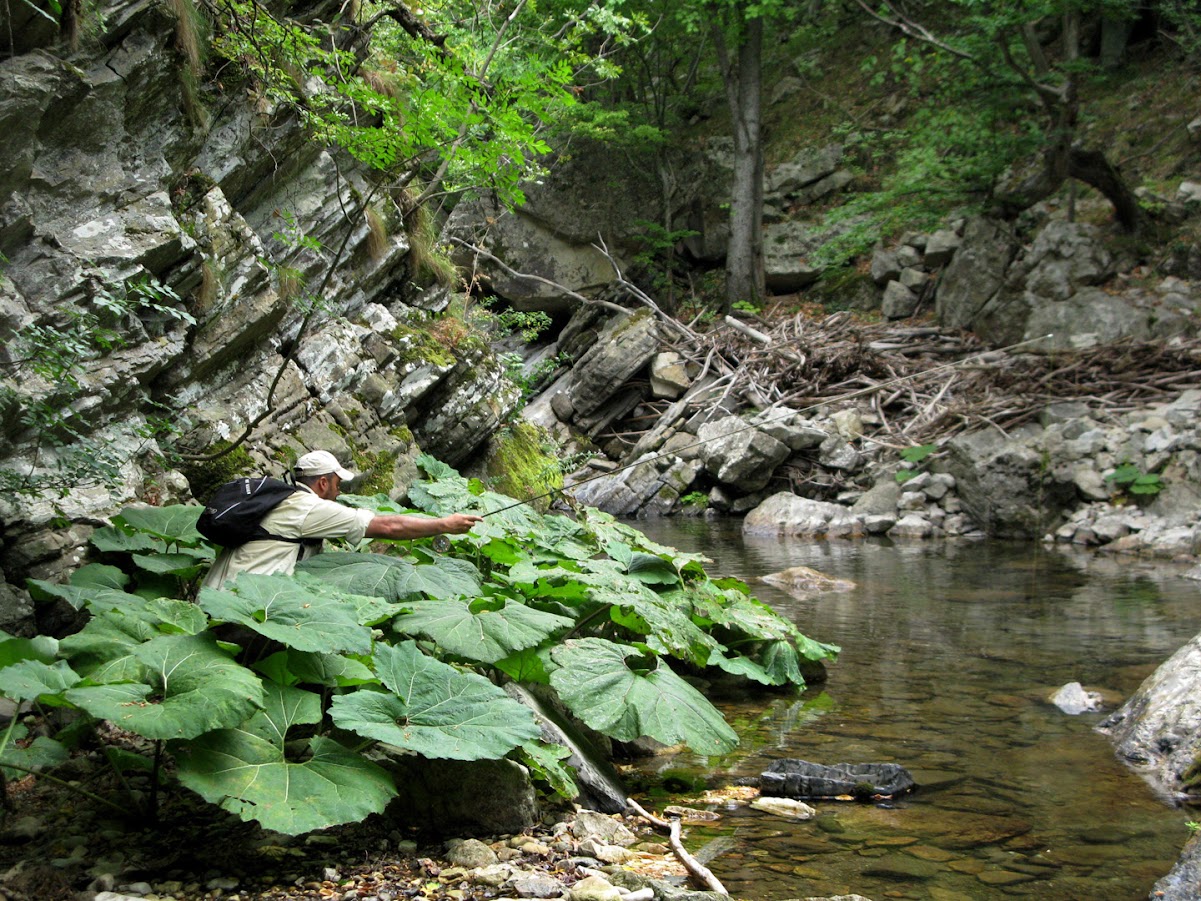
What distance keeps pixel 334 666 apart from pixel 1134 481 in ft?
41.1

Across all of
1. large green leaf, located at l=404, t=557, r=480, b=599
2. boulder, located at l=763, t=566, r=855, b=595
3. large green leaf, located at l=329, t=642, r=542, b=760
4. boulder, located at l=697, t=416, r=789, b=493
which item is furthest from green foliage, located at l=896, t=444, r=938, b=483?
large green leaf, located at l=329, t=642, r=542, b=760

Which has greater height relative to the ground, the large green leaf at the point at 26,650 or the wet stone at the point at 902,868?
the large green leaf at the point at 26,650

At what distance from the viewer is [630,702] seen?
365 centimetres

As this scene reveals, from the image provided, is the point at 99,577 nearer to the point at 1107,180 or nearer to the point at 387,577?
the point at 387,577

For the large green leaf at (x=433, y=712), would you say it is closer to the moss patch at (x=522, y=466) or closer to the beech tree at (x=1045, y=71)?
the moss patch at (x=522, y=466)

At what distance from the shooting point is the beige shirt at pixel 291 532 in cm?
407

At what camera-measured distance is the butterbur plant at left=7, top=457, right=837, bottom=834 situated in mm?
2707

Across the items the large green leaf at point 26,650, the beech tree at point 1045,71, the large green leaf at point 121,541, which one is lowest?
the large green leaf at point 121,541

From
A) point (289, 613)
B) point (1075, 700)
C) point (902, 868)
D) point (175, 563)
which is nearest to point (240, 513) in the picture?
point (175, 563)

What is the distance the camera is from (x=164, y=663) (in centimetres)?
285

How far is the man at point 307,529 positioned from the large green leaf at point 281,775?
43.6 inches

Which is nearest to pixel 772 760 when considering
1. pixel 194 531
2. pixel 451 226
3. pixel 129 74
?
pixel 194 531

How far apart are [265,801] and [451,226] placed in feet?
64.5

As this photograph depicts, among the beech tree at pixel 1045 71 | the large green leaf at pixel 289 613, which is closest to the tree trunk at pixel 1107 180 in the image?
the beech tree at pixel 1045 71
